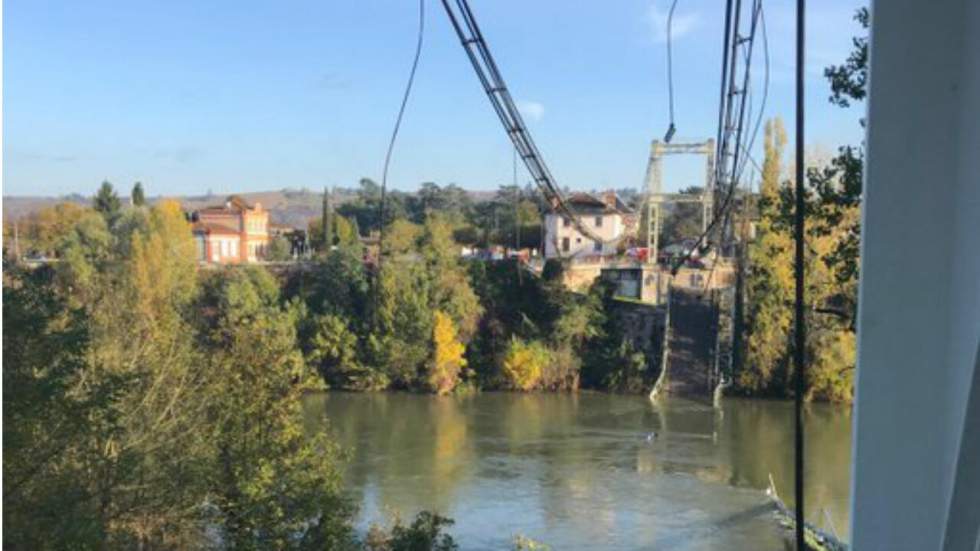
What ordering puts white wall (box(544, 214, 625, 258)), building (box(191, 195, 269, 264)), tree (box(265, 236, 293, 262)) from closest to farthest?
1. tree (box(265, 236, 293, 262))
2. white wall (box(544, 214, 625, 258))
3. building (box(191, 195, 269, 264))

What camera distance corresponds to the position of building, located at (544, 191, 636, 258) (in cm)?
1916

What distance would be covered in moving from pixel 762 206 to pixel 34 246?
59.2 feet

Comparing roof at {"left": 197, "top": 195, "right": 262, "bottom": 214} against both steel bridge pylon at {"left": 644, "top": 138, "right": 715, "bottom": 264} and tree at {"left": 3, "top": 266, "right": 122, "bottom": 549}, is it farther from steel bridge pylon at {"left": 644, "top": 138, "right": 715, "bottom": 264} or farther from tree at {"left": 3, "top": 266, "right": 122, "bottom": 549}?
tree at {"left": 3, "top": 266, "right": 122, "bottom": 549}

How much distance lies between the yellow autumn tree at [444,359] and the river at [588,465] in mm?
543

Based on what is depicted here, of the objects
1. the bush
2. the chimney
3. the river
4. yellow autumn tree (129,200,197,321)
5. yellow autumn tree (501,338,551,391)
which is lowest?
the river

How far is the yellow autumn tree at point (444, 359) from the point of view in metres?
14.9

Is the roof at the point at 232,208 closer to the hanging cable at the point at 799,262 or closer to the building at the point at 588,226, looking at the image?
the building at the point at 588,226

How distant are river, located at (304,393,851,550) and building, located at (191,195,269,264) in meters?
7.07

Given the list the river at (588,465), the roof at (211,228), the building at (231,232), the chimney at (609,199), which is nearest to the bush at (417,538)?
the river at (588,465)

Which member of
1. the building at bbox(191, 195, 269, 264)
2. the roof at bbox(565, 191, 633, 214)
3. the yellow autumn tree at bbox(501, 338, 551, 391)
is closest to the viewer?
the yellow autumn tree at bbox(501, 338, 551, 391)

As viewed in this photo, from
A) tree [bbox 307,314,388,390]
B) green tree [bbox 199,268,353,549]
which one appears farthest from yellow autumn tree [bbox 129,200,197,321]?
green tree [bbox 199,268,353,549]

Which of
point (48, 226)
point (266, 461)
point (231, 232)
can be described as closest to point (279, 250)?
point (231, 232)

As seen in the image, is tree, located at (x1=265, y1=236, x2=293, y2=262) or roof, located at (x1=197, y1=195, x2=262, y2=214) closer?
tree, located at (x1=265, y1=236, x2=293, y2=262)

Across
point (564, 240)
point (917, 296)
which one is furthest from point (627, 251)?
point (917, 296)
